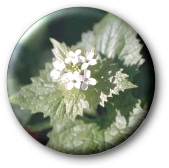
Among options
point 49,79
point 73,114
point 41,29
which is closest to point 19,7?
point 41,29

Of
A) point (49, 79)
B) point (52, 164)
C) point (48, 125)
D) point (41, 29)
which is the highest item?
point (41, 29)

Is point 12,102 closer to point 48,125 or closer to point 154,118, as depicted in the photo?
point 48,125

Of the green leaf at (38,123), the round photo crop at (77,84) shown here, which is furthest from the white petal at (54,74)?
the green leaf at (38,123)

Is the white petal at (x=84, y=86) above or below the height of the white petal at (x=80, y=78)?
below

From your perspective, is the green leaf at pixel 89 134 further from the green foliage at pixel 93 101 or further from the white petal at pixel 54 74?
the white petal at pixel 54 74

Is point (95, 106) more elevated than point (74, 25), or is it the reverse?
point (74, 25)

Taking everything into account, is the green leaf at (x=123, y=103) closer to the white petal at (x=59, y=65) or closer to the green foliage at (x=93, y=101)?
the green foliage at (x=93, y=101)

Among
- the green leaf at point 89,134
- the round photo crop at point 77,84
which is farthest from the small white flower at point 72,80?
the green leaf at point 89,134

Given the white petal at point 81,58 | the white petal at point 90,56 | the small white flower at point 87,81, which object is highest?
the white petal at point 90,56
